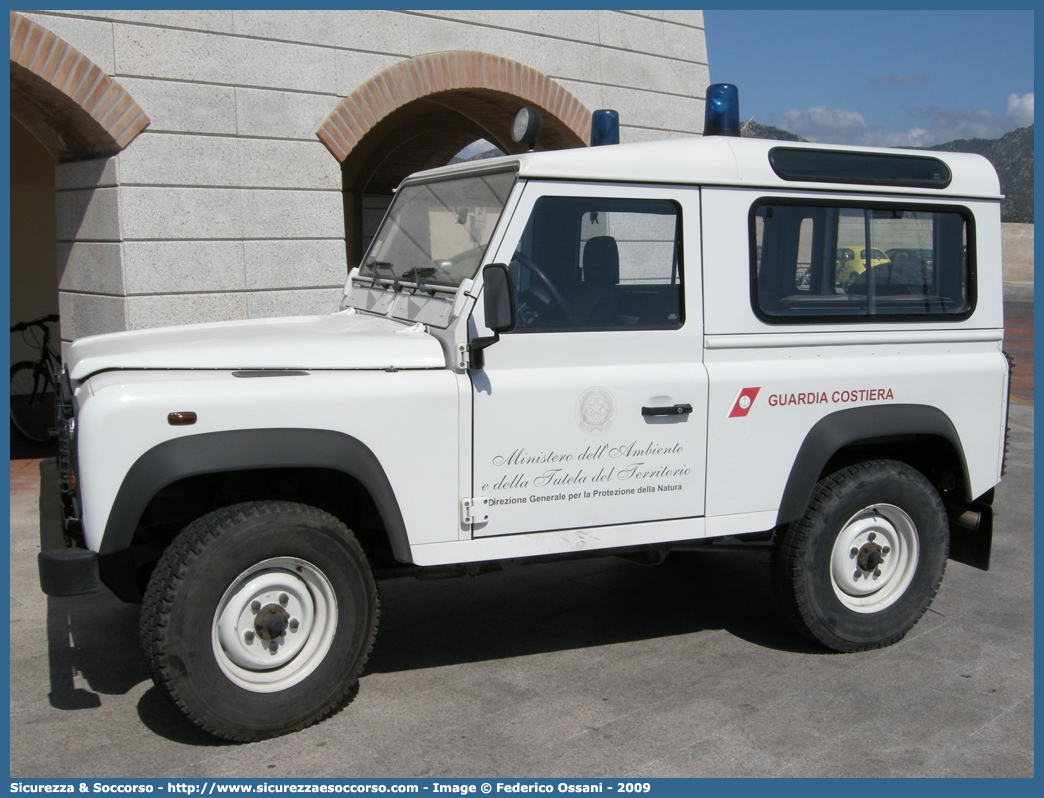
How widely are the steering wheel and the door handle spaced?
453mm

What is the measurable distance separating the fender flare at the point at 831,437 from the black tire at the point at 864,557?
0.47 ft

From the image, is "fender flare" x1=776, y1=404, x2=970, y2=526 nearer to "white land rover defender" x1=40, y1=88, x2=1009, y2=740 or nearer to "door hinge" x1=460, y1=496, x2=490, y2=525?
"white land rover defender" x1=40, y1=88, x2=1009, y2=740

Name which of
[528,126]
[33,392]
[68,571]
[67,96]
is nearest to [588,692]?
[68,571]

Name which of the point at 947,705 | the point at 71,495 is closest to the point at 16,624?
the point at 71,495

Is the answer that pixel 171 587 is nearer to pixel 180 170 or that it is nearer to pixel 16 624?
pixel 16 624

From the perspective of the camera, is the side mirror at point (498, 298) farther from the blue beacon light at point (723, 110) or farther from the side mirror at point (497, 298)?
the blue beacon light at point (723, 110)

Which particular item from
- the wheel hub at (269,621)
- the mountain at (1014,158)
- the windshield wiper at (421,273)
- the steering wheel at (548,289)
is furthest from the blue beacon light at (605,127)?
the mountain at (1014,158)

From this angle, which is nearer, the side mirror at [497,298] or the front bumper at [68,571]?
the front bumper at [68,571]

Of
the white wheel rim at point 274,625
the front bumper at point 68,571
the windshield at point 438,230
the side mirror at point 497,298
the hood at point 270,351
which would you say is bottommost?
the white wheel rim at point 274,625

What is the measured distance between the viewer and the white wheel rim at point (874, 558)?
14.6 feet

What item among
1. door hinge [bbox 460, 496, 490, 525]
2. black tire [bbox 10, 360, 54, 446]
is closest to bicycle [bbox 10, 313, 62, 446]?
black tire [bbox 10, 360, 54, 446]

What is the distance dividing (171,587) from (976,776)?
2.80 meters

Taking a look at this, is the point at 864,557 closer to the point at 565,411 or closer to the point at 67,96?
the point at 565,411

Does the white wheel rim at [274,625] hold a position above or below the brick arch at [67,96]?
below
